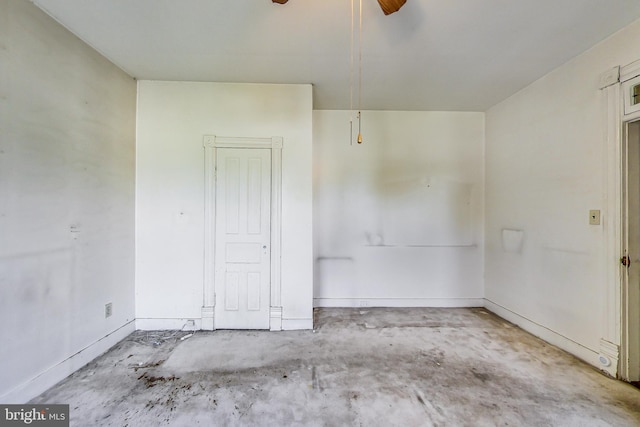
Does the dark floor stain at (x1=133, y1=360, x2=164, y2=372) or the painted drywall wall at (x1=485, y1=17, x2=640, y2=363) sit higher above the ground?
the painted drywall wall at (x1=485, y1=17, x2=640, y2=363)

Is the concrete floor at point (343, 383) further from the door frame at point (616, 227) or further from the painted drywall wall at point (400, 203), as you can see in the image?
the painted drywall wall at point (400, 203)

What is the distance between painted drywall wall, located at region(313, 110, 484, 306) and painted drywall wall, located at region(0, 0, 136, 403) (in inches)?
91.7

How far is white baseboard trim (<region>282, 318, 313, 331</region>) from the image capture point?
2990mm

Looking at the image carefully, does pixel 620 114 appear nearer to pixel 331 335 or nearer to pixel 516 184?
pixel 516 184

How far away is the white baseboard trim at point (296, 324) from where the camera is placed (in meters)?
2.99

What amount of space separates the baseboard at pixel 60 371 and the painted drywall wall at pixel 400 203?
91.0 inches

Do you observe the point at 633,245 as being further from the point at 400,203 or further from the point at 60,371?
the point at 60,371

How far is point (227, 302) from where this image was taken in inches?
117

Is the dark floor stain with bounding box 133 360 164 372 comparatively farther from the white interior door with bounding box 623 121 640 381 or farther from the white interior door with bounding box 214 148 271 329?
the white interior door with bounding box 623 121 640 381

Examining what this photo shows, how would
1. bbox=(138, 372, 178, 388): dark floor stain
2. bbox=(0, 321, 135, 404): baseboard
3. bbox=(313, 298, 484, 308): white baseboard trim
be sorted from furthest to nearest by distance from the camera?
bbox=(313, 298, 484, 308): white baseboard trim < bbox=(138, 372, 178, 388): dark floor stain < bbox=(0, 321, 135, 404): baseboard

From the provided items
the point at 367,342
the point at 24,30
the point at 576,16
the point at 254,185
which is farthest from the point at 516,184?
the point at 24,30

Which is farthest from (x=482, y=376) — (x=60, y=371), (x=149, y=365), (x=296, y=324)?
(x=60, y=371)

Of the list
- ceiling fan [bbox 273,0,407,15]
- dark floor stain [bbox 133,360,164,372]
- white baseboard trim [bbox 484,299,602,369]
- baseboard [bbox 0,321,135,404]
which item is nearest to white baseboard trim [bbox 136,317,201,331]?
baseboard [bbox 0,321,135,404]

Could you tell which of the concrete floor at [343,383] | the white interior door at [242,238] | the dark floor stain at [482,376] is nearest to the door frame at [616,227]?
the concrete floor at [343,383]
